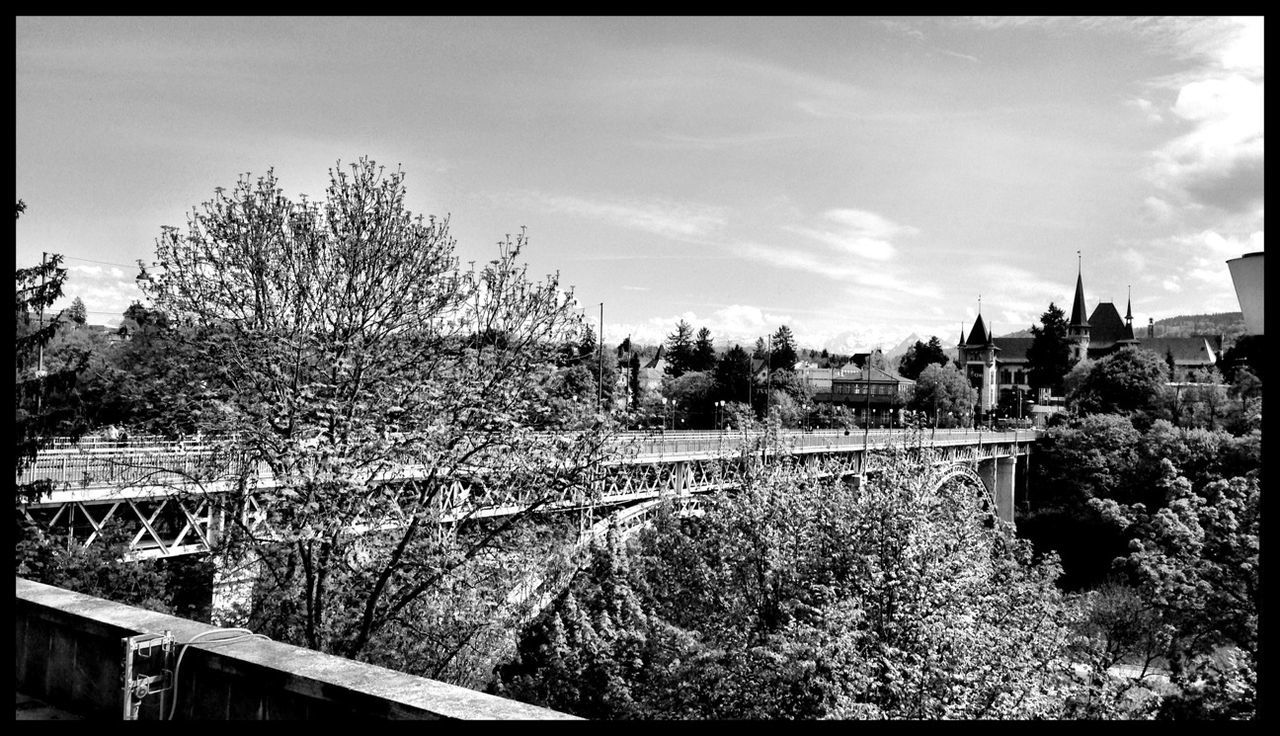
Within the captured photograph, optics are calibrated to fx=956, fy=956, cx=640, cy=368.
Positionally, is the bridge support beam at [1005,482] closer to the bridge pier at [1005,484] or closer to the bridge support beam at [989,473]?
the bridge pier at [1005,484]

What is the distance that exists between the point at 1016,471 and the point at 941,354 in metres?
64.8

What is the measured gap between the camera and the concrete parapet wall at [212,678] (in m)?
3.34

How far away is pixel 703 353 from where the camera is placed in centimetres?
12012

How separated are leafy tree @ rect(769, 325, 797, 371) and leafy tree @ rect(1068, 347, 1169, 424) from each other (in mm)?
38454

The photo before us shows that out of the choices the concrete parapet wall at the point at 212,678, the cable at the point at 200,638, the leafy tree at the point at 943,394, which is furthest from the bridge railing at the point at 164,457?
the leafy tree at the point at 943,394

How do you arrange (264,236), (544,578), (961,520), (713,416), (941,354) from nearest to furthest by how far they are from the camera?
(264,236)
(544,578)
(961,520)
(713,416)
(941,354)

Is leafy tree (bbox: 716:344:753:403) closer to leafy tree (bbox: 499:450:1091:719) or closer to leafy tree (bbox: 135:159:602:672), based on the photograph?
leafy tree (bbox: 499:450:1091:719)

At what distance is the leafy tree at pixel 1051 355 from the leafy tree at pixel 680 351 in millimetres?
42046

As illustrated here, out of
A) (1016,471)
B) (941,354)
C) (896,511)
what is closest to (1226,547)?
(896,511)

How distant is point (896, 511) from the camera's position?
14.6m

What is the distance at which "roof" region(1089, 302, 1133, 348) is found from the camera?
134750mm

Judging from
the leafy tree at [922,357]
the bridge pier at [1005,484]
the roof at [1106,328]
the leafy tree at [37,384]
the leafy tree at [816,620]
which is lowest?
the bridge pier at [1005,484]

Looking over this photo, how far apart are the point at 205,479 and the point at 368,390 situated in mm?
1769
